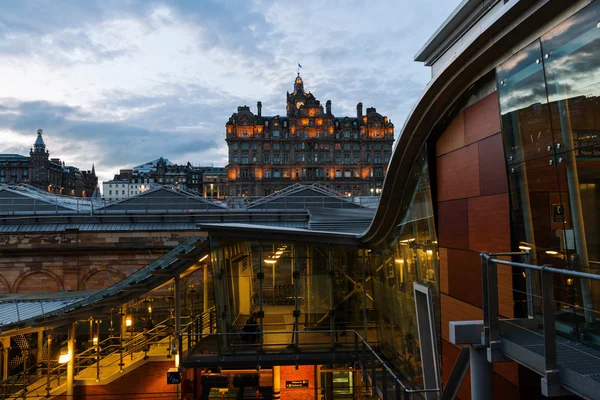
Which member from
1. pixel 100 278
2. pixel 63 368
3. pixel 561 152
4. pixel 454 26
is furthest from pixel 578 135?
pixel 100 278

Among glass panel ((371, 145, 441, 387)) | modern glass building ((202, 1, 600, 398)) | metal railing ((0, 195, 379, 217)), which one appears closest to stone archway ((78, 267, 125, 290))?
metal railing ((0, 195, 379, 217))

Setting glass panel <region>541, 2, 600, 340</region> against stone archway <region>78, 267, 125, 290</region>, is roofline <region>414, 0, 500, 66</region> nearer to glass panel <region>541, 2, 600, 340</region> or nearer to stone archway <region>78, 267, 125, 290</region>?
glass panel <region>541, 2, 600, 340</region>

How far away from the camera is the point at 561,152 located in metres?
4.95

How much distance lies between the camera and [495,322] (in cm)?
430

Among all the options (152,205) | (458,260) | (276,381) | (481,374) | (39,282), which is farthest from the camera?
(152,205)

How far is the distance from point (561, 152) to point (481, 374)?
8.25ft

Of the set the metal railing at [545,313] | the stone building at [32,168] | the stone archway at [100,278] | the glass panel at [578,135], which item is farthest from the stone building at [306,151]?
the metal railing at [545,313]

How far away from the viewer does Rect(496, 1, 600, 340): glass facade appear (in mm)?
4387

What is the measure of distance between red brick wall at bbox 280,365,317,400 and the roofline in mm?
9616

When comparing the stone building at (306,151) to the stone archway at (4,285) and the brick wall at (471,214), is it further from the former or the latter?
the brick wall at (471,214)

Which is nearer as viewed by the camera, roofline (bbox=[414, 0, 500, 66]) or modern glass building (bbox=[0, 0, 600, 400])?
modern glass building (bbox=[0, 0, 600, 400])

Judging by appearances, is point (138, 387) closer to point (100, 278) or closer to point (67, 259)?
point (100, 278)

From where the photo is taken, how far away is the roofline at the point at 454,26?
9.00 meters

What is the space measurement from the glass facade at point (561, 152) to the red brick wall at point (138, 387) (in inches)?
497
